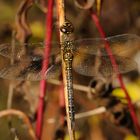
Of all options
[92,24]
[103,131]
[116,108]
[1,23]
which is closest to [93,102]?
[116,108]

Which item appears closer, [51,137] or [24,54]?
[24,54]

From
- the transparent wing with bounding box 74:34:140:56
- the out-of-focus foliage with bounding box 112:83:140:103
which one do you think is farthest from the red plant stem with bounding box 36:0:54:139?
the out-of-focus foliage with bounding box 112:83:140:103

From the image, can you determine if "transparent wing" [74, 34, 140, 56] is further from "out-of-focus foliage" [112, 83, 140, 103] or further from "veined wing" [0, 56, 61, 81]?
"out-of-focus foliage" [112, 83, 140, 103]

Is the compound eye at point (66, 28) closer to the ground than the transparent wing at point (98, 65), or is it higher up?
higher up

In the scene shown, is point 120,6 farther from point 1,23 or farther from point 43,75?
point 43,75

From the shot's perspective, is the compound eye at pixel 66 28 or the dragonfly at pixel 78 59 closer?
the compound eye at pixel 66 28

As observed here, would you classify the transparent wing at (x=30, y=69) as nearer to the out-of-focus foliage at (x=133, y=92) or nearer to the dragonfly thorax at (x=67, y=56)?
the dragonfly thorax at (x=67, y=56)

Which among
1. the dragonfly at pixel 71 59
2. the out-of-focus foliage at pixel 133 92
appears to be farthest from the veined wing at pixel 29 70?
the out-of-focus foliage at pixel 133 92
